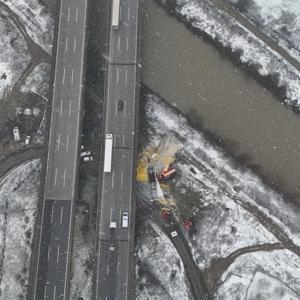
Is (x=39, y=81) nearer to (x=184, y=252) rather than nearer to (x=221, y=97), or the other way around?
(x=221, y=97)

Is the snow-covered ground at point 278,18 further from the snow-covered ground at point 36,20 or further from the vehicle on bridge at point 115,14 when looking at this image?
the snow-covered ground at point 36,20

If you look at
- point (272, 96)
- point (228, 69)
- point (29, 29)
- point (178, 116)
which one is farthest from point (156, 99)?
point (29, 29)

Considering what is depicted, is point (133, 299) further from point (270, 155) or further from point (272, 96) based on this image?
point (272, 96)

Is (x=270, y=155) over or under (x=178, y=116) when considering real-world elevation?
under

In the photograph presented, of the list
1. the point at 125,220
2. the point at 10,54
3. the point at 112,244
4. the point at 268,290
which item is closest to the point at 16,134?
the point at 10,54

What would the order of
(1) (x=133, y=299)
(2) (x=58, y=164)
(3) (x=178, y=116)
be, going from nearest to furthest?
(1) (x=133, y=299) < (2) (x=58, y=164) < (3) (x=178, y=116)

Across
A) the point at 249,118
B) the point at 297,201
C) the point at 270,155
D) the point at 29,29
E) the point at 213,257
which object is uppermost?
the point at 29,29

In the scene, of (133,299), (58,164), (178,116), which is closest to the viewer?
(133,299)
